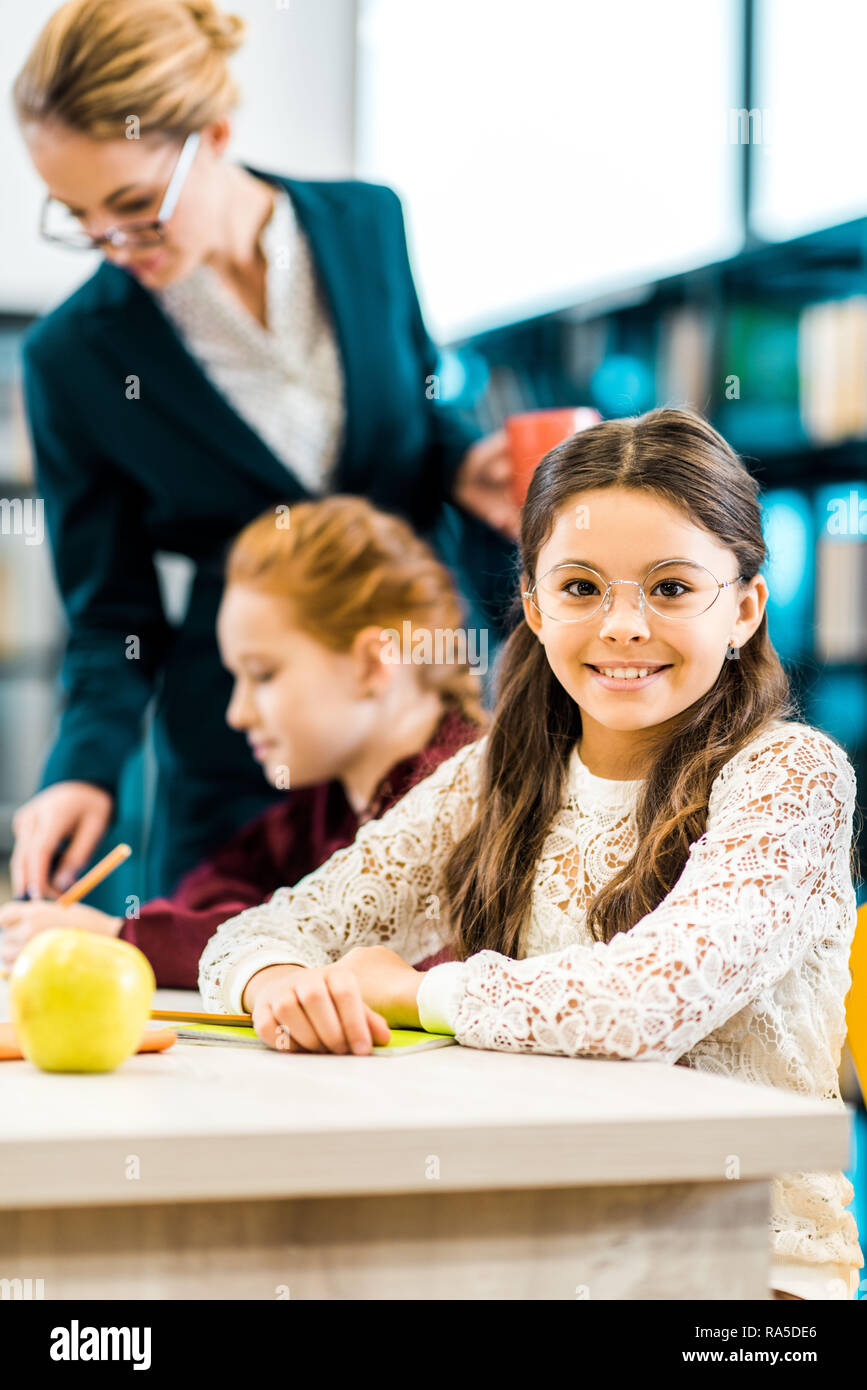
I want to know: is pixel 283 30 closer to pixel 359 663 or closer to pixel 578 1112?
pixel 359 663

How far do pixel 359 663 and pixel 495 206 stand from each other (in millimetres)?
1889

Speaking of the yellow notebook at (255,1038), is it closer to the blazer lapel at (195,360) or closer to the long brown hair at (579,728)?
the long brown hair at (579,728)

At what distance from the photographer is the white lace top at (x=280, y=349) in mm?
2252

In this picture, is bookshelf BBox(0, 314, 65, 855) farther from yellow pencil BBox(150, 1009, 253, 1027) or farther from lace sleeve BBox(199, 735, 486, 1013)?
yellow pencil BBox(150, 1009, 253, 1027)

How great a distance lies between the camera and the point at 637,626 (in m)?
1.25

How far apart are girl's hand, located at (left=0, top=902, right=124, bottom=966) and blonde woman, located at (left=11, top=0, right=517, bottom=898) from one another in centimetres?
44

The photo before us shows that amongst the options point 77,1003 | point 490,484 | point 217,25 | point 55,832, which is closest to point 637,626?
point 77,1003

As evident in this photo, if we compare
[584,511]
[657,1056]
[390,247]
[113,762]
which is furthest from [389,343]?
[657,1056]

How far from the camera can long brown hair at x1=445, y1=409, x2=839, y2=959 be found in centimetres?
126

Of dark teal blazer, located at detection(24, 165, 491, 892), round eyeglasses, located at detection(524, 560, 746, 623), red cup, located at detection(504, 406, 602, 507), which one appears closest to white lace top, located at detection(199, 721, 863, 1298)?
round eyeglasses, located at detection(524, 560, 746, 623)

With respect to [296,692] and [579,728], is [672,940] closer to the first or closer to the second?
[579,728]

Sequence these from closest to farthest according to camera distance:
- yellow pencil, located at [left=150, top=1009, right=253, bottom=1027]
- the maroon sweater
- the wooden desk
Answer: the wooden desk, yellow pencil, located at [left=150, top=1009, right=253, bottom=1027], the maroon sweater

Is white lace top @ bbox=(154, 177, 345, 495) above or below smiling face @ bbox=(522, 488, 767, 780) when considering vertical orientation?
above

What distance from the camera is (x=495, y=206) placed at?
3576 millimetres
